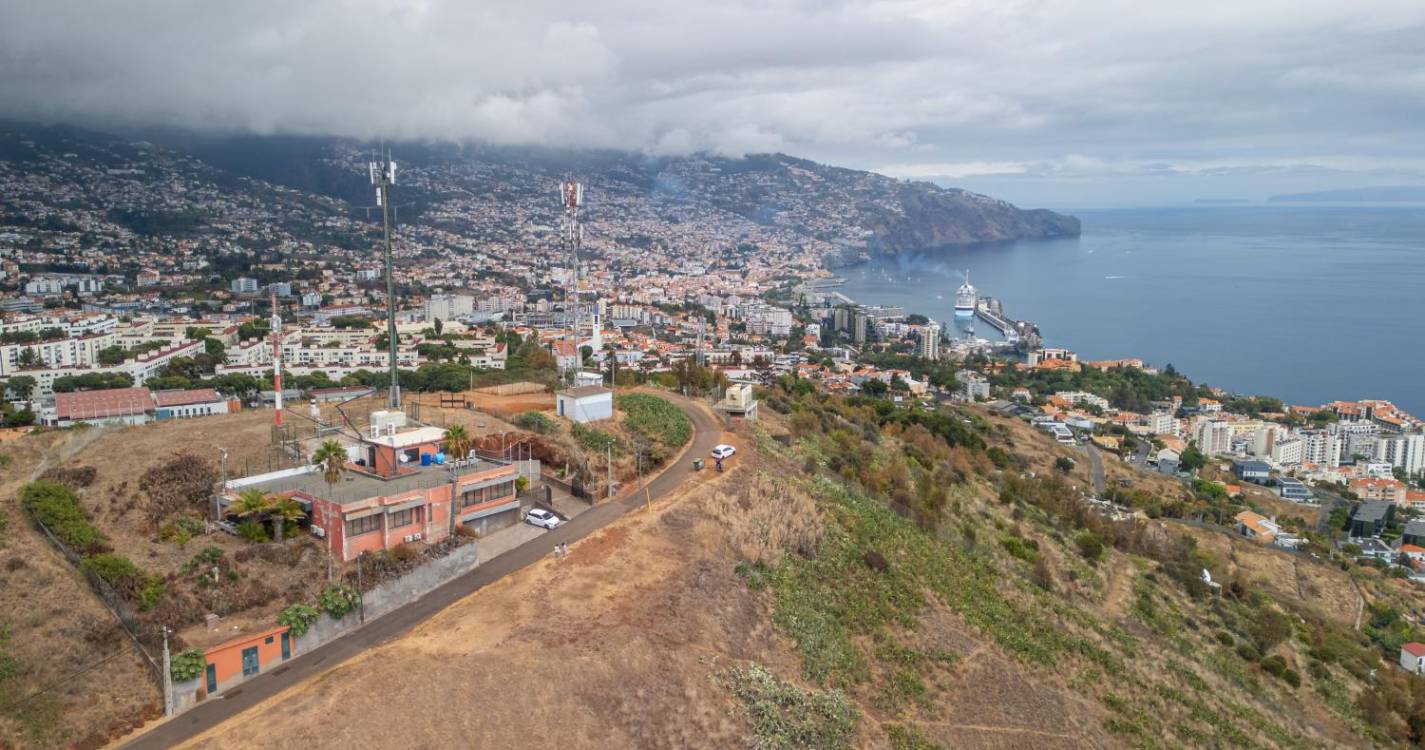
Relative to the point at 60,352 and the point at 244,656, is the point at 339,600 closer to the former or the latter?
the point at 244,656

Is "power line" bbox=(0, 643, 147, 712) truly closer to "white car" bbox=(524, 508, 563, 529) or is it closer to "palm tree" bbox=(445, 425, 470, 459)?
"palm tree" bbox=(445, 425, 470, 459)

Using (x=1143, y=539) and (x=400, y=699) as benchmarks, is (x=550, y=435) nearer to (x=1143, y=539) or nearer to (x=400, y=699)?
(x=400, y=699)

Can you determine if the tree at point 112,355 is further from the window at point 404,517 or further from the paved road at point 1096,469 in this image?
the paved road at point 1096,469

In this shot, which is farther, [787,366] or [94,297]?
[94,297]

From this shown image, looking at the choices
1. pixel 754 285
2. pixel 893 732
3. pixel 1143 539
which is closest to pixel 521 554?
pixel 893 732

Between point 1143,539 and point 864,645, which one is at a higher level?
point 864,645

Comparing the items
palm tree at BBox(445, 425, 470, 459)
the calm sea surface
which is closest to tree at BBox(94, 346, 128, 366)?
palm tree at BBox(445, 425, 470, 459)

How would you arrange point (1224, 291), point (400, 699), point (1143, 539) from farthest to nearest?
point (1224, 291), point (1143, 539), point (400, 699)

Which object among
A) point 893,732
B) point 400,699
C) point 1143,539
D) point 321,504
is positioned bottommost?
point 1143,539
